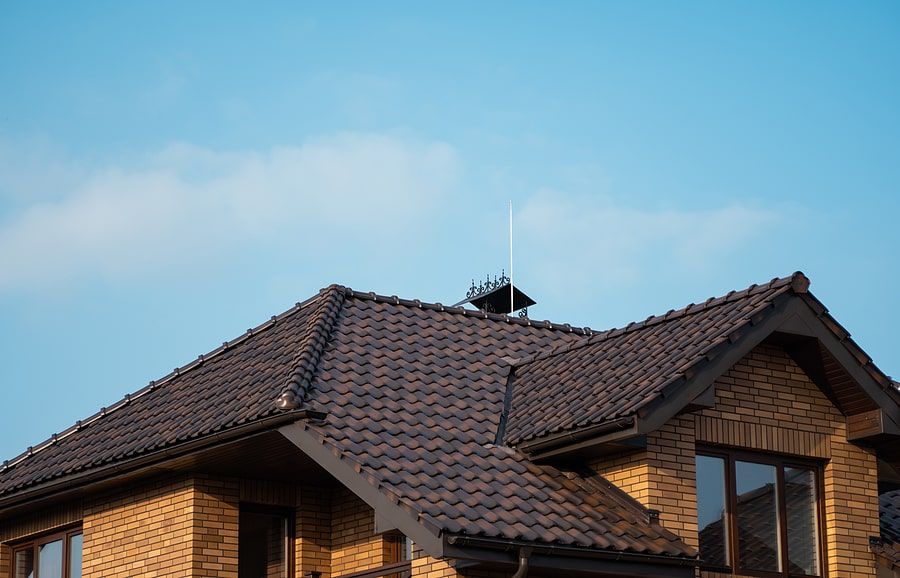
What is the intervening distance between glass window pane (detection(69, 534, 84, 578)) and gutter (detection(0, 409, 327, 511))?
74 cm

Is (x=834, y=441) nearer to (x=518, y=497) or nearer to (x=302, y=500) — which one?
(x=518, y=497)

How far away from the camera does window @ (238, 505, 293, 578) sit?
16.7 meters

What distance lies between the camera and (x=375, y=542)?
1600cm

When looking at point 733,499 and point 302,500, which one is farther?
point 302,500

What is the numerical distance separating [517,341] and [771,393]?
391 cm

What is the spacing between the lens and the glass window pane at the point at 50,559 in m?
18.1

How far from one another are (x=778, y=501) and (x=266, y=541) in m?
5.66

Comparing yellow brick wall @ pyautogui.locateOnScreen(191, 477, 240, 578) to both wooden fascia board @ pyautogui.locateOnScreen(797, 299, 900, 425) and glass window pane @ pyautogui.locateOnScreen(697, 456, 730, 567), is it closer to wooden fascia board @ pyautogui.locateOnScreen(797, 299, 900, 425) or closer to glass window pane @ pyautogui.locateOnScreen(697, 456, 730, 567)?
glass window pane @ pyautogui.locateOnScreen(697, 456, 730, 567)

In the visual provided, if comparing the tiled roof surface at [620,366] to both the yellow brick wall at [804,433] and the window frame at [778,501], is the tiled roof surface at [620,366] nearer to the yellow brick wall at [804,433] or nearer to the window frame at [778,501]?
the yellow brick wall at [804,433]

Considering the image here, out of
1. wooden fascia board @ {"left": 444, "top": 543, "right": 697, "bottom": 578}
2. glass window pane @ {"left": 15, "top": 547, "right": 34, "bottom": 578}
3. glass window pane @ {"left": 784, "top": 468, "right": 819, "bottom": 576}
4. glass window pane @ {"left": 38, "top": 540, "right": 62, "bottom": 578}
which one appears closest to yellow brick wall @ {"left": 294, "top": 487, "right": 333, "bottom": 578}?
glass window pane @ {"left": 38, "top": 540, "right": 62, "bottom": 578}

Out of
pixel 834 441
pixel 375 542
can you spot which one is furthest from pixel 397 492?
pixel 834 441

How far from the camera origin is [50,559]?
18281 mm

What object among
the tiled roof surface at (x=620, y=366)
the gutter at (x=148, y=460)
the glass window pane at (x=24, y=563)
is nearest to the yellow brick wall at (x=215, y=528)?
the gutter at (x=148, y=460)

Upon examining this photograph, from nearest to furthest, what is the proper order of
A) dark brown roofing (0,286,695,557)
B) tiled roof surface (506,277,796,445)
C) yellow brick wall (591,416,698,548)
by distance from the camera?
dark brown roofing (0,286,695,557) → yellow brick wall (591,416,698,548) → tiled roof surface (506,277,796,445)
